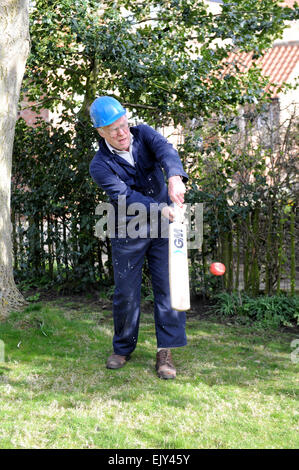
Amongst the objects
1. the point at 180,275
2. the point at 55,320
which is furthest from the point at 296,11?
the point at 55,320

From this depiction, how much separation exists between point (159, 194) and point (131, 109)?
3.49m

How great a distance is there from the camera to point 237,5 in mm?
6367

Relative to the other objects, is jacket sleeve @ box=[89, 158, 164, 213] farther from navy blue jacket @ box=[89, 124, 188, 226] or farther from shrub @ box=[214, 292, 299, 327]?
shrub @ box=[214, 292, 299, 327]

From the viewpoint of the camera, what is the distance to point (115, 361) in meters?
4.23

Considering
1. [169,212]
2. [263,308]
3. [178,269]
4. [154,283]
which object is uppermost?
[169,212]

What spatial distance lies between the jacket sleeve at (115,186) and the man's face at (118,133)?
19 centimetres

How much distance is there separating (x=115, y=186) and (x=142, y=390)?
5.07 feet

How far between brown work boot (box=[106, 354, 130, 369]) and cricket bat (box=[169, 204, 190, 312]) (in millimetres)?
951

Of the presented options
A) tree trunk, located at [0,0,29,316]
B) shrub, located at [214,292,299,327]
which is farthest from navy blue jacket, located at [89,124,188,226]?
shrub, located at [214,292,299,327]

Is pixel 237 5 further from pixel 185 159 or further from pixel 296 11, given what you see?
pixel 185 159

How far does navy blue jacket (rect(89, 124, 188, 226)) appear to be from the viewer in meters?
3.90

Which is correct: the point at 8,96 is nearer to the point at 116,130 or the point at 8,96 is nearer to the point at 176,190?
the point at 116,130

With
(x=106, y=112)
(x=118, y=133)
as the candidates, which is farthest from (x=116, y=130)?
(x=106, y=112)

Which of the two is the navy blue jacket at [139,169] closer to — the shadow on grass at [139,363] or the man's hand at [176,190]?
the man's hand at [176,190]
